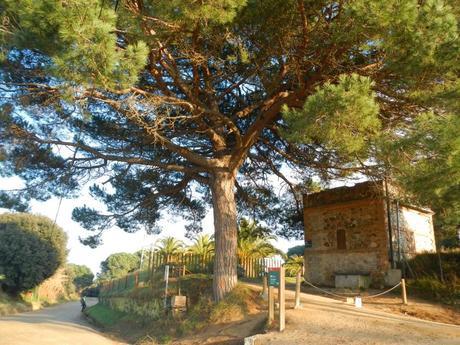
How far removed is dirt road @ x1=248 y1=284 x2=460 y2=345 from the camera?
720cm

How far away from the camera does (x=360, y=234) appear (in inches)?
614

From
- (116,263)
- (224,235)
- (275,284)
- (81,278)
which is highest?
(116,263)

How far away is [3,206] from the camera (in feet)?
40.8

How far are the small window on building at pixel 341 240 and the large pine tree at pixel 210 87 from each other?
360 cm

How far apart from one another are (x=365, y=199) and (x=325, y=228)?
2.13 m

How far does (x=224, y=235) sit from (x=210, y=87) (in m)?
4.34

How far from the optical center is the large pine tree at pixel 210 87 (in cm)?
754

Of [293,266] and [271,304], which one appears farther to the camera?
[293,266]

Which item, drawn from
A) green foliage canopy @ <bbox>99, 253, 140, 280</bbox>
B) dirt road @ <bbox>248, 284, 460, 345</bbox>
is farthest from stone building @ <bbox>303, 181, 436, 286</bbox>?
green foliage canopy @ <bbox>99, 253, 140, 280</bbox>

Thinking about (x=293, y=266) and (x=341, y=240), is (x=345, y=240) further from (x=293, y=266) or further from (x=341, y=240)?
(x=293, y=266)

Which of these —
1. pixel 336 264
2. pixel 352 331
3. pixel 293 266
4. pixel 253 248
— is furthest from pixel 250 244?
pixel 352 331

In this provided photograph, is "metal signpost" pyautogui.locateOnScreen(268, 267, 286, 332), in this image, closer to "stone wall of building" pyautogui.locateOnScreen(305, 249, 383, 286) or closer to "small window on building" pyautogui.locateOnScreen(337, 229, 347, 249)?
"stone wall of building" pyautogui.locateOnScreen(305, 249, 383, 286)

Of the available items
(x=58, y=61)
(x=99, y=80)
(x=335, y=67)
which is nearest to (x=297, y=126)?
(x=335, y=67)

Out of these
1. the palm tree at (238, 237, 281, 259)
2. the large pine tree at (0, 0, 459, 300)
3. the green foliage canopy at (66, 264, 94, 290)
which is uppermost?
the large pine tree at (0, 0, 459, 300)
